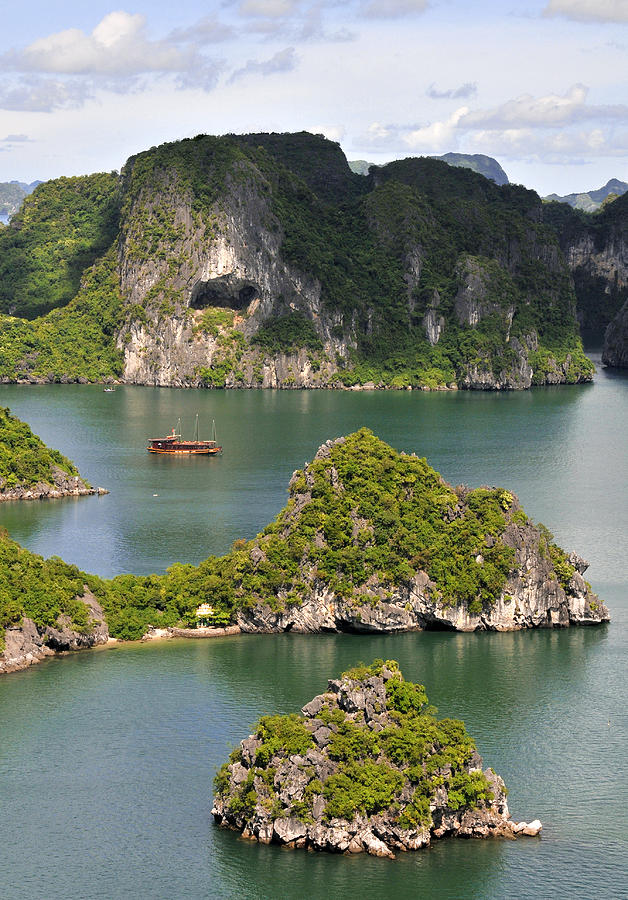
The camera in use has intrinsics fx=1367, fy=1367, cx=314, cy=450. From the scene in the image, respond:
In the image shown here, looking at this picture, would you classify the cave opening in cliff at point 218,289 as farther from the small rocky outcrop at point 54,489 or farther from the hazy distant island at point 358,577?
the hazy distant island at point 358,577

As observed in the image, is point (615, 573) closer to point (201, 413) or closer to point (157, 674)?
point (157, 674)

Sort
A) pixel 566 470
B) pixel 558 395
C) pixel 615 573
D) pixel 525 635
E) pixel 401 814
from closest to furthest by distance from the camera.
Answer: pixel 401 814, pixel 525 635, pixel 615 573, pixel 566 470, pixel 558 395

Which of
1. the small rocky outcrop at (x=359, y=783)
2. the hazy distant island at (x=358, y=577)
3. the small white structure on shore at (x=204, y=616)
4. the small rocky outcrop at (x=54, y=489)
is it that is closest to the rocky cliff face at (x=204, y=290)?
the small rocky outcrop at (x=54, y=489)

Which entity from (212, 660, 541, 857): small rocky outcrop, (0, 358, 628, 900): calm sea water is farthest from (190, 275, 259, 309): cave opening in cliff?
(212, 660, 541, 857): small rocky outcrop

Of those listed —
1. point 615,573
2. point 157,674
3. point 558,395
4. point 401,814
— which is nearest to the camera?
point 401,814

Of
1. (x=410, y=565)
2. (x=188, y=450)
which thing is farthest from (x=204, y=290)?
(x=410, y=565)

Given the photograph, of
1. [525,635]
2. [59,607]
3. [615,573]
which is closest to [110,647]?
[59,607]
